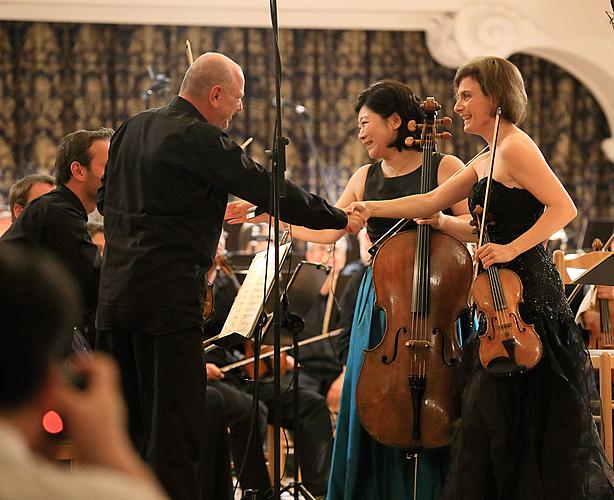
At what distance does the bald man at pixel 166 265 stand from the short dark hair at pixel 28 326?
6.10 feet

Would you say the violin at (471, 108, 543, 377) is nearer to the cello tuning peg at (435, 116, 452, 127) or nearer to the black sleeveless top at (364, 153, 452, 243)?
the cello tuning peg at (435, 116, 452, 127)

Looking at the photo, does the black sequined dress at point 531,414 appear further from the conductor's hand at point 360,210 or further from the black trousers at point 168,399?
the black trousers at point 168,399

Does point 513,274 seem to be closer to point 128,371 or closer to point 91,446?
point 128,371

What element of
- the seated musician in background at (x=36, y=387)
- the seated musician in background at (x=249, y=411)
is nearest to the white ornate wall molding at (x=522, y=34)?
the seated musician in background at (x=249, y=411)

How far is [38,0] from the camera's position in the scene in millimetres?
8242

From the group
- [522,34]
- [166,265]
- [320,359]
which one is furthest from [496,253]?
[522,34]

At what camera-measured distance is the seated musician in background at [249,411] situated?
4.53 meters

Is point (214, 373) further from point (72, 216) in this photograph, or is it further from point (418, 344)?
point (418, 344)

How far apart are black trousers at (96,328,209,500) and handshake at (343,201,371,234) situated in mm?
628

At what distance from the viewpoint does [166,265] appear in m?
2.81

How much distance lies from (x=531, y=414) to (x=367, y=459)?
2.16 ft

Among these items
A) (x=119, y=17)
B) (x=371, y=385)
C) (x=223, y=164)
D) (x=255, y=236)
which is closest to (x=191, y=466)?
(x=371, y=385)

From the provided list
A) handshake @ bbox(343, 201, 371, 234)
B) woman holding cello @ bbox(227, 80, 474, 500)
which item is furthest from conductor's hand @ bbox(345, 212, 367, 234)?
woman holding cello @ bbox(227, 80, 474, 500)

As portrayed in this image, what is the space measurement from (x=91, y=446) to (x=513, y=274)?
6.71 feet
